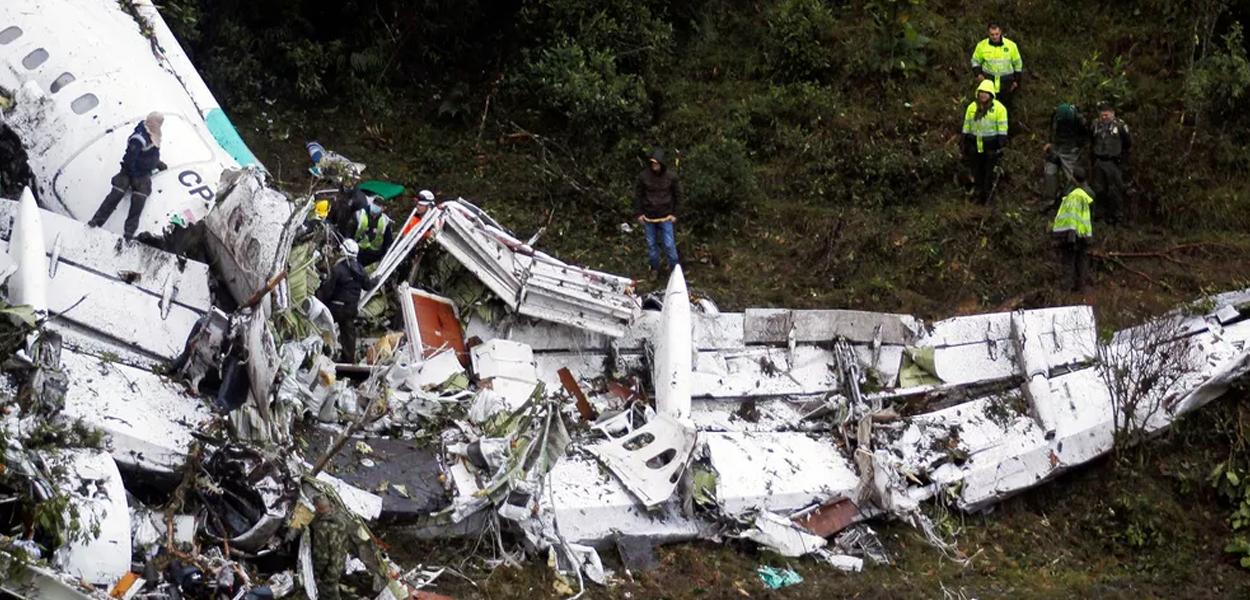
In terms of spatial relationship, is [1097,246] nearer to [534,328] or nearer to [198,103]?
[534,328]

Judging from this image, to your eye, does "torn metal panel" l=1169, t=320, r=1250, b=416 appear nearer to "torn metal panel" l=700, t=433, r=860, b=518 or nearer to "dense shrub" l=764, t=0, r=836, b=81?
"torn metal panel" l=700, t=433, r=860, b=518

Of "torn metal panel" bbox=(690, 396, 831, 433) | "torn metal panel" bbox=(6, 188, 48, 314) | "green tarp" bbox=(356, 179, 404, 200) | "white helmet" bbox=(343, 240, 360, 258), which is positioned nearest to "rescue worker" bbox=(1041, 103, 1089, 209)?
"torn metal panel" bbox=(690, 396, 831, 433)

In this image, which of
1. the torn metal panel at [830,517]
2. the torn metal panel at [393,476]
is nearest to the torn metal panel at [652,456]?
the torn metal panel at [830,517]

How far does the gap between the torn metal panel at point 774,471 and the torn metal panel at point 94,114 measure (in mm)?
5186

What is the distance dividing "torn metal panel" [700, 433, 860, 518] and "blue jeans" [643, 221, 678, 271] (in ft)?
10.4

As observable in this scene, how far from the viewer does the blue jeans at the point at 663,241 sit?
18.8 m

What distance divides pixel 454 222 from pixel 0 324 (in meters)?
4.21

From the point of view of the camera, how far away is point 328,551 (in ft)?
42.5

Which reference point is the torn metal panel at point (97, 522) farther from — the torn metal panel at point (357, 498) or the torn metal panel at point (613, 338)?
the torn metal panel at point (613, 338)

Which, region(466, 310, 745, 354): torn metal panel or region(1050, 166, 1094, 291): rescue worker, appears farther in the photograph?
region(1050, 166, 1094, 291): rescue worker

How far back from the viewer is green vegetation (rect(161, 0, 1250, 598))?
65.2ft

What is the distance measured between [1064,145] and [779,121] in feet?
11.8

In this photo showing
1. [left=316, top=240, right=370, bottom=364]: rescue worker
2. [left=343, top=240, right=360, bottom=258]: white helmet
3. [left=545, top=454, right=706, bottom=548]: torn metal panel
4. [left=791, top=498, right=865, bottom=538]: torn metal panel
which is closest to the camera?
[left=545, top=454, right=706, bottom=548]: torn metal panel

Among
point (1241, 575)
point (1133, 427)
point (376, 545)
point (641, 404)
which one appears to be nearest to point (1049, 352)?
point (1133, 427)
